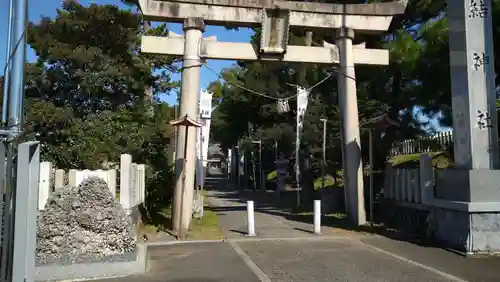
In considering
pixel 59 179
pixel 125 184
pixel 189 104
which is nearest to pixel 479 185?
pixel 189 104

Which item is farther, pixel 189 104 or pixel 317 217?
pixel 189 104

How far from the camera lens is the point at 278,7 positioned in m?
12.6

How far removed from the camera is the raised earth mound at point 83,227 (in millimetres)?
7430

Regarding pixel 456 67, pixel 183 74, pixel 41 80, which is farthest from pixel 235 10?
pixel 41 80

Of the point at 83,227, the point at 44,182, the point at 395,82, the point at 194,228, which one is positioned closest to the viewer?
the point at 83,227

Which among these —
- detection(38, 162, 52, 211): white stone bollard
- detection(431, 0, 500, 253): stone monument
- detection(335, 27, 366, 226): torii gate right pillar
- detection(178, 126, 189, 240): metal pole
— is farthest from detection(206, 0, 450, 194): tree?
detection(38, 162, 52, 211): white stone bollard

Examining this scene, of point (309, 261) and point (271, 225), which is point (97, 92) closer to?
point (271, 225)

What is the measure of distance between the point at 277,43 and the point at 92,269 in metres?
7.59

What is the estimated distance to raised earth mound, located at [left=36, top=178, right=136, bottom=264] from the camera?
7.43m

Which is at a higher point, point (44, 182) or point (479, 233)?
point (44, 182)

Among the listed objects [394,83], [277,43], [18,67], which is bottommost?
[18,67]

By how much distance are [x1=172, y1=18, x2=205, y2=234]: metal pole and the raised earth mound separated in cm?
376

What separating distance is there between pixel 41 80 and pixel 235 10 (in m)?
8.02

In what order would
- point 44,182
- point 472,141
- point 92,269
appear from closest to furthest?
point 92,269
point 44,182
point 472,141
